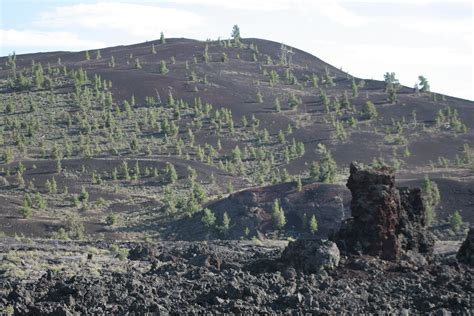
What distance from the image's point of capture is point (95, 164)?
283ft

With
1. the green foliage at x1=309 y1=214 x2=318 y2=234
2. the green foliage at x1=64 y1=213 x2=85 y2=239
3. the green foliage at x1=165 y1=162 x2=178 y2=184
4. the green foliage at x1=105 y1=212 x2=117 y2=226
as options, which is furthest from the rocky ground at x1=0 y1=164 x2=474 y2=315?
the green foliage at x1=165 y1=162 x2=178 y2=184

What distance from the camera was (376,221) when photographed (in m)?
29.6

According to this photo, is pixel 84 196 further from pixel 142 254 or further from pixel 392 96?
pixel 392 96

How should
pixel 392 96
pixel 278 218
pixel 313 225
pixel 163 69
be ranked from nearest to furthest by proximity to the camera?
pixel 313 225
pixel 278 218
pixel 392 96
pixel 163 69

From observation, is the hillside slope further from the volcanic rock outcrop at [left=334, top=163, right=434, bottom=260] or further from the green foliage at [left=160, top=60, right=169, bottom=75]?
the volcanic rock outcrop at [left=334, top=163, right=434, bottom=260]


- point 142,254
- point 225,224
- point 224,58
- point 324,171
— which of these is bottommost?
point 225,224

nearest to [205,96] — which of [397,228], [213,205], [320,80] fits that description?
[320,80]

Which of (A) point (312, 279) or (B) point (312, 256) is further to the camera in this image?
(B) point (312, 256)

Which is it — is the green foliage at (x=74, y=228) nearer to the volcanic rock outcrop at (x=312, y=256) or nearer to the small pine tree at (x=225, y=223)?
the small pine tree at (x=225, y=223)

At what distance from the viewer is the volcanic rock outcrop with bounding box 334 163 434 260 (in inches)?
1163

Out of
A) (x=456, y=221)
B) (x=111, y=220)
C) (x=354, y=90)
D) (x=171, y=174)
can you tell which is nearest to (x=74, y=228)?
(x=111, y=220)

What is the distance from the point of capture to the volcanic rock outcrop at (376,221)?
29.5 m

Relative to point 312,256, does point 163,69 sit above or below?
above

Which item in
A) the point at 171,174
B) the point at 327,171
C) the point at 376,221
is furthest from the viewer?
the point at 171,174
